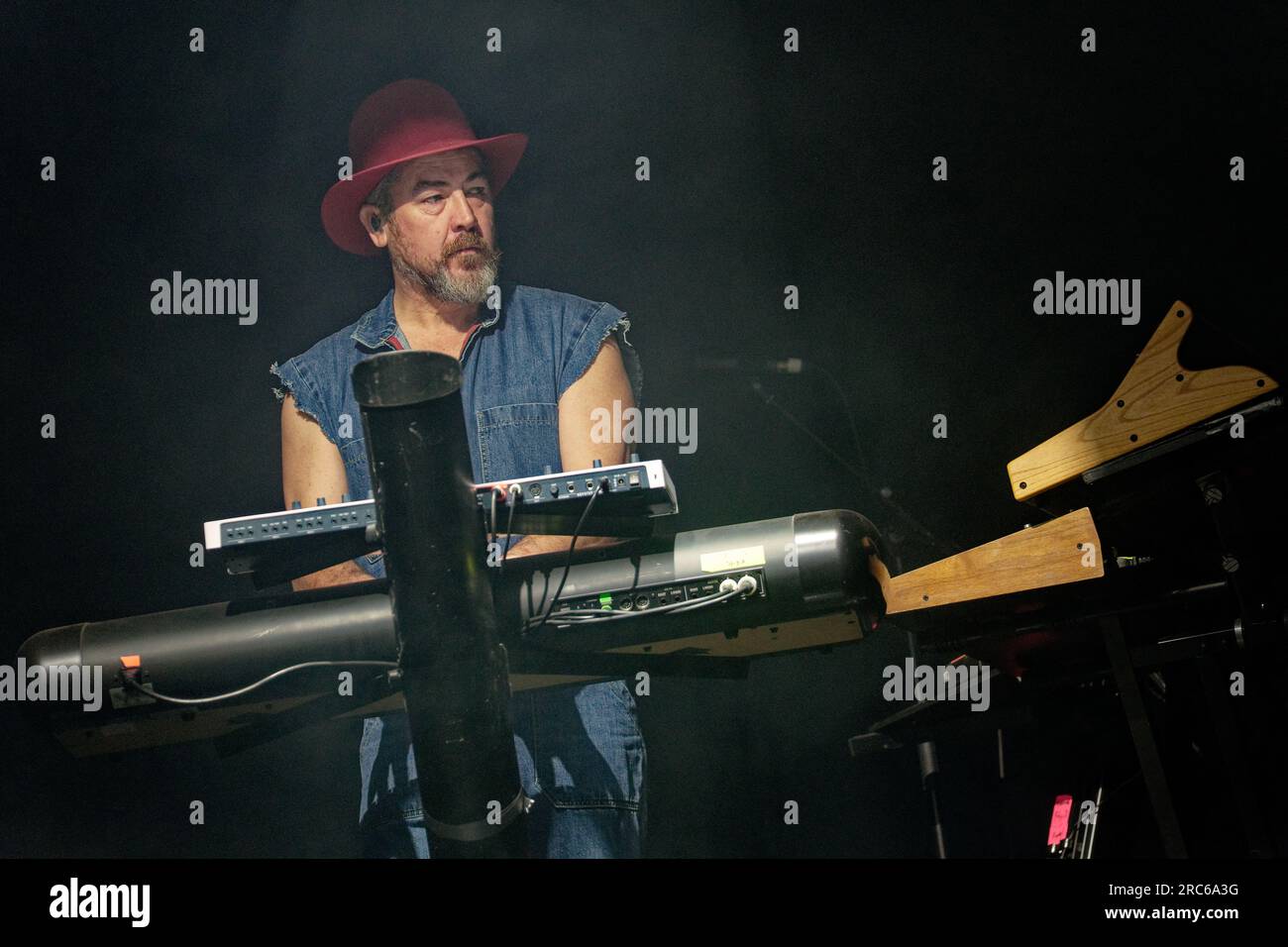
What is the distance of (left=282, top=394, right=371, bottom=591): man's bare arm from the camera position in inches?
105

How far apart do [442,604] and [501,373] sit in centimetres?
103

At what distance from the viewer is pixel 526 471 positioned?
2.60 meters

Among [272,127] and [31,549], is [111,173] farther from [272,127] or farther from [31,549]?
[31,549]

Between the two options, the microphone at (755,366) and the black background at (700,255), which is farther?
the microphone at (755,366)

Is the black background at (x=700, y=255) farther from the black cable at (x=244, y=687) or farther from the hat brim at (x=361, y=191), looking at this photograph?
the black cable at (x=244, y=687)

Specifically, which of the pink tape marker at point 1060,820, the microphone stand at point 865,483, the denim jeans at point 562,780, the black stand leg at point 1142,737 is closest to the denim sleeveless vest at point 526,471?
the denim jeans at point 562,780

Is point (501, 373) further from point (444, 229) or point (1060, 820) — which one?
point (1060, 820)

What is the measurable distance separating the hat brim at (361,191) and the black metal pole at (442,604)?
132cm

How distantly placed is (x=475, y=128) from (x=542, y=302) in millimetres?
507

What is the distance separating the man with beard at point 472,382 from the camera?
2336 mm

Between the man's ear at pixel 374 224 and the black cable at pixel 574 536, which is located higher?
the man's ear at pixel 374 224

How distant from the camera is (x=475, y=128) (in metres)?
3.01

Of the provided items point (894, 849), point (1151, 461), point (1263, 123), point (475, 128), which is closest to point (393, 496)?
point (1151, 461)

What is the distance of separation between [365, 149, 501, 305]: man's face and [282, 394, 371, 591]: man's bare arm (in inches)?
16.4
